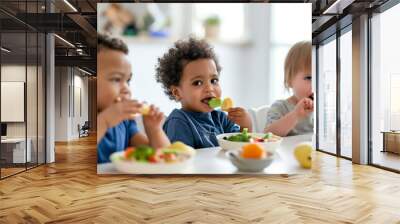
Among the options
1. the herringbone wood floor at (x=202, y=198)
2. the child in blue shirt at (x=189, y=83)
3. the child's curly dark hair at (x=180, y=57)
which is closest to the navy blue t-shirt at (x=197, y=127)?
the child in blue shirt at (x=189, y=83)

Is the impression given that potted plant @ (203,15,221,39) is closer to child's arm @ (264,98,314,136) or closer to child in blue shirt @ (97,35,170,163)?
child in blue shirt @ (97,35,170,163)

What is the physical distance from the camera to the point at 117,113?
269 centimetres

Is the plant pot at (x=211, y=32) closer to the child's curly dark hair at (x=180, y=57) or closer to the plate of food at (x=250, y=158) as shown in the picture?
the child's curly dark hair at (x=180, y=57)

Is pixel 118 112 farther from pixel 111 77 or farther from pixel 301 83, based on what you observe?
pixel 301 83

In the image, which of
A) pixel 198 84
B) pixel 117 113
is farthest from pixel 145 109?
pixel 198 84

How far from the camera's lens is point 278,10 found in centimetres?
281

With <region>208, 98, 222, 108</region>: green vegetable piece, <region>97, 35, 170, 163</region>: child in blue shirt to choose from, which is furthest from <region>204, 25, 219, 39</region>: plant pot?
<region>97, 35, 170, 163</region>: child in blue shirt

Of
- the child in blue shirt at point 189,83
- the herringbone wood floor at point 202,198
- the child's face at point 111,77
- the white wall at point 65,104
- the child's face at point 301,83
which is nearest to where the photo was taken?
the child's face at point 111,77

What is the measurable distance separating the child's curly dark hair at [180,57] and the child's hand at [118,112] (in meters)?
0.26

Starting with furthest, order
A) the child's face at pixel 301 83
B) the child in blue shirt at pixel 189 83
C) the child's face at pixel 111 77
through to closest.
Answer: the child's face at pixel 301 83
the child in blue shirt at pixel 189 83
the child's face at pixel 111 77

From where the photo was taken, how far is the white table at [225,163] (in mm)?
2814

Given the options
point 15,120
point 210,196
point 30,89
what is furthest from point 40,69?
point 210,196

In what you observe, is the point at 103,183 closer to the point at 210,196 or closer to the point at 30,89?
the point at 210,196

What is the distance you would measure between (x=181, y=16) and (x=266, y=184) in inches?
107
